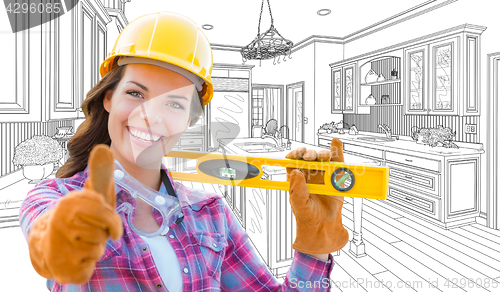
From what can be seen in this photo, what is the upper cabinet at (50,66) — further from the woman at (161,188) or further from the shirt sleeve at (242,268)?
the shirt sleeve at (242,268)

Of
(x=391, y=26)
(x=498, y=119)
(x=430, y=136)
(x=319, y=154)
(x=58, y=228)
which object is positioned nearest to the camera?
(x=58, y=228)

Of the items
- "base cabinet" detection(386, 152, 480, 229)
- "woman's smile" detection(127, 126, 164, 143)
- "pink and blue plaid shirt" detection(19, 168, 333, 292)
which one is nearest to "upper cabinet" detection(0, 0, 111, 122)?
"pink and blue plaid shirt" detection(19, 168, 333, 292)

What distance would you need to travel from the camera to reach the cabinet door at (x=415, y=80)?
3.59 metres

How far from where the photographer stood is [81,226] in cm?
24

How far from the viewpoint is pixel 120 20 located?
11.3ft

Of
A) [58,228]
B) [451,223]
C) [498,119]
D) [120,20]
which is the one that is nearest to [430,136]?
[498,119]

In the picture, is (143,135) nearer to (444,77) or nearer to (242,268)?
(242,268)

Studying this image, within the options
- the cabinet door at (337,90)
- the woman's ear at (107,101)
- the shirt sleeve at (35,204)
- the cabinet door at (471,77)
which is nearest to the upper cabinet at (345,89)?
the cabinet door at (337,90)

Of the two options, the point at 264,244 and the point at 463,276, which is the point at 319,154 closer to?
the point at 264,244

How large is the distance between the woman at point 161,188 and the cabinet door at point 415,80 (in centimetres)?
369

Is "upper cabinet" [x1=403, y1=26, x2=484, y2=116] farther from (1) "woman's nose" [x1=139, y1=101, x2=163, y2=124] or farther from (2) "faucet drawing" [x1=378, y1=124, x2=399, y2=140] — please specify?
(1) "woman's nose" [x1=139, y1=101, x2=163, y2=124]

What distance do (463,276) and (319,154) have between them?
7.37 ft

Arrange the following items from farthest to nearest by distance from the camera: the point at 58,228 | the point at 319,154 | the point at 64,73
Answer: the point at 64,73 → the point at 319,154 → the point at 58,228

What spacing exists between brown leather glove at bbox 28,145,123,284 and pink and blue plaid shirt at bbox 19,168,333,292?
0.23m
